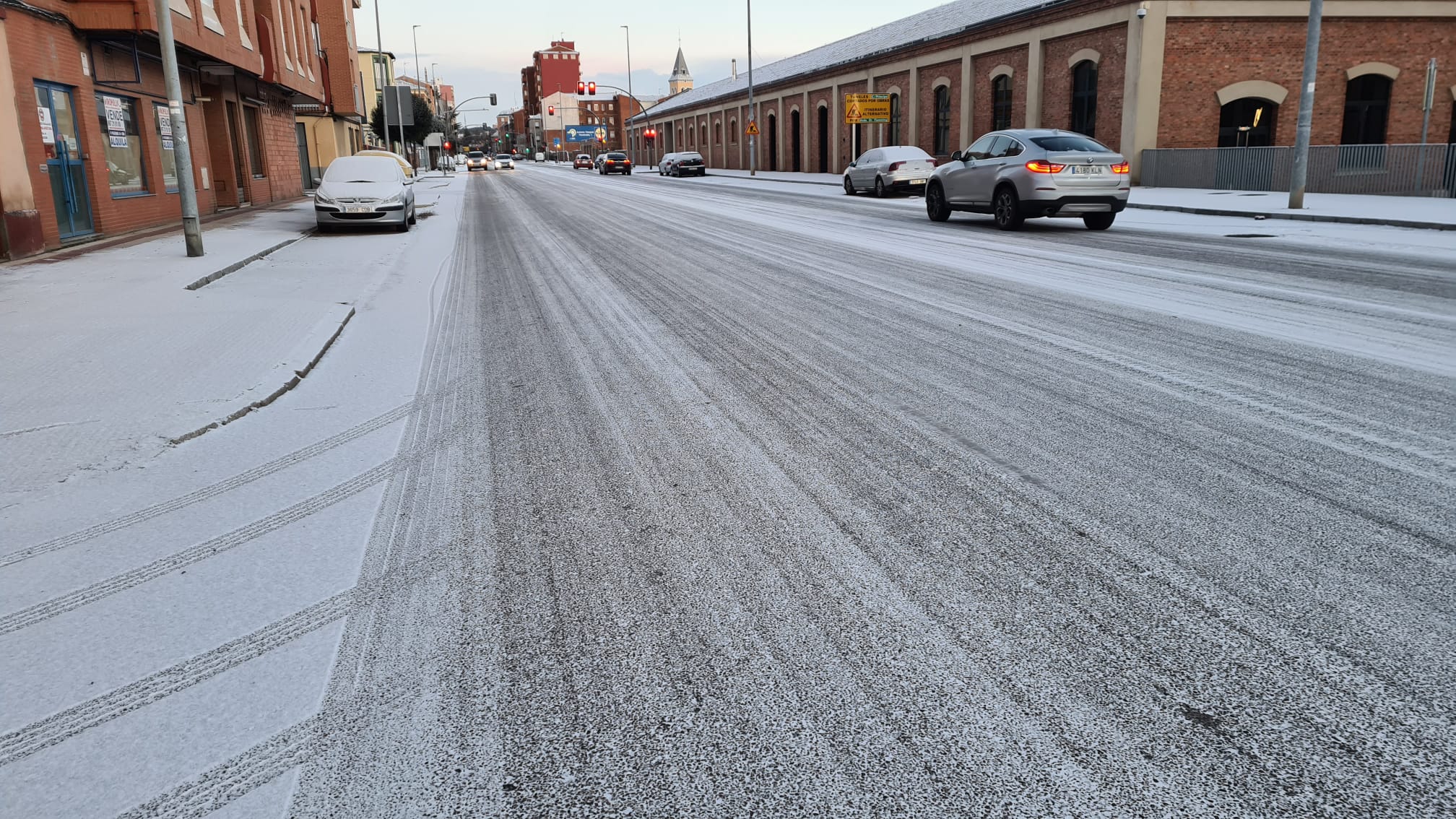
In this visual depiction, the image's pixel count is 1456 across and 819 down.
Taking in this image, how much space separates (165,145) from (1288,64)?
30.0 m

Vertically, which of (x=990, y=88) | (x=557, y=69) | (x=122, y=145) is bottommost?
(x=122, y=145)

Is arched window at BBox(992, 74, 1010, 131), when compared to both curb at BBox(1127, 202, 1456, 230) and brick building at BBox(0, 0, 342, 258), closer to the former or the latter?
curb at BBox(1127, 202, 1456, 230)

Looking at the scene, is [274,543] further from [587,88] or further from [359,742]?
[587,88]

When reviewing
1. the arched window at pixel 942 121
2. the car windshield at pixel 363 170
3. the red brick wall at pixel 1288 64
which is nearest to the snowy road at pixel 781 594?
the car windshield at pixel 363 170

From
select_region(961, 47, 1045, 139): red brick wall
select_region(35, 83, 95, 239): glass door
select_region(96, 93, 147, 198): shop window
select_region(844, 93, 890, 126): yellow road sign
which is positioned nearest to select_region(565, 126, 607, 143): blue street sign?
select_region(844, 93, 890, 126): yellow road sign

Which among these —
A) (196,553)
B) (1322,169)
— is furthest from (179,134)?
(1322,169)

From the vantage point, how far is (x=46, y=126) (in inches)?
590

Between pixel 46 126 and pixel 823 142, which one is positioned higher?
pixel 823 142

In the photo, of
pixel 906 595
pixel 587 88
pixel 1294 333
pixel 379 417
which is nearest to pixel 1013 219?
pixel 1294 333

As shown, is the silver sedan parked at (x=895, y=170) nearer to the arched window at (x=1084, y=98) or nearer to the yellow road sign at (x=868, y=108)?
the arched window at (x=1084, y=98)

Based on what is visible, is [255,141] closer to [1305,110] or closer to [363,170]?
[363,170]

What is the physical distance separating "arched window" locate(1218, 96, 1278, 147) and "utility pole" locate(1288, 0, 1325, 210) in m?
9.92

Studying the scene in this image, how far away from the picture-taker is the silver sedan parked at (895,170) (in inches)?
1128

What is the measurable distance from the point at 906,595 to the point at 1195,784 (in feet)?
3.61
